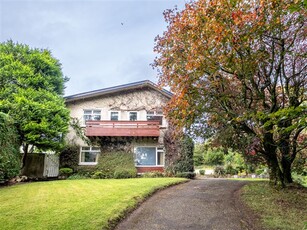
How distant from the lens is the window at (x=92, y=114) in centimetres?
2134

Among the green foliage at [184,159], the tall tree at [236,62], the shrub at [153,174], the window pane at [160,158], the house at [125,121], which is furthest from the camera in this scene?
the window pane at [160,158]

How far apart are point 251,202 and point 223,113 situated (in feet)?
13.0

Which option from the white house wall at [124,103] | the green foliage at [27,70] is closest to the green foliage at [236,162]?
the white house wall at [124,103]

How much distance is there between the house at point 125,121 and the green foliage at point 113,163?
0.60 metres

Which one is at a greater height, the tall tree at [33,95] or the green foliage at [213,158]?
the tall tree at [33,95]

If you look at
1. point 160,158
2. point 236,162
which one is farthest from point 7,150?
point 236,162

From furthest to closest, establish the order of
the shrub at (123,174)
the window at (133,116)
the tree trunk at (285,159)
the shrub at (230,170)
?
the shrub at (230,170) → the window at (133,116) → the shrub at (123,174) → the tree trunk at (285,159)

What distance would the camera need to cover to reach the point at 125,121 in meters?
19.6

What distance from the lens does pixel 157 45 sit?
10297 mm

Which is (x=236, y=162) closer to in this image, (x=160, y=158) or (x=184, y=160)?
(x=184, y=160)

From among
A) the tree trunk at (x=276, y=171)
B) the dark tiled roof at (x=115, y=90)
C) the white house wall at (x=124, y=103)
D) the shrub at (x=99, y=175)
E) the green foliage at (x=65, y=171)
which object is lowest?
the shrub at (x=99, y=175)

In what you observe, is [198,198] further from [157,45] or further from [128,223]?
[157,45]

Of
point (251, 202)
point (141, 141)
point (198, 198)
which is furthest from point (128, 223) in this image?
point (141, 141)

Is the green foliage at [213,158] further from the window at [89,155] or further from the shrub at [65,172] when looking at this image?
the shrub at [65,172]
